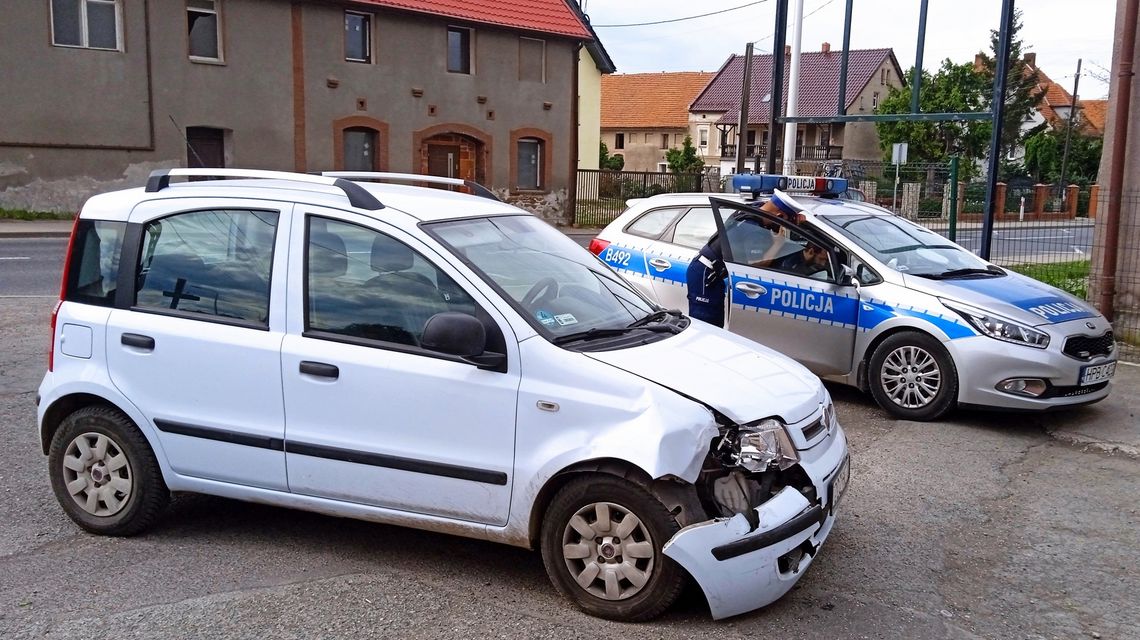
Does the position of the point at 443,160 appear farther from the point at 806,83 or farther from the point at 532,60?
the point at 806,83

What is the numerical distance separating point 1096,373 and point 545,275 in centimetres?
477

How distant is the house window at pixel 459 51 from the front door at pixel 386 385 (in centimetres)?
2611

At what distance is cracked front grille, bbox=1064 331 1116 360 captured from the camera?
23.4 ft

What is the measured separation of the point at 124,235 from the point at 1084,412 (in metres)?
7.00

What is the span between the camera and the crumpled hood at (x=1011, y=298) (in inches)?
282

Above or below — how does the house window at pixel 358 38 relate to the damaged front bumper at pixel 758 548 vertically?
above

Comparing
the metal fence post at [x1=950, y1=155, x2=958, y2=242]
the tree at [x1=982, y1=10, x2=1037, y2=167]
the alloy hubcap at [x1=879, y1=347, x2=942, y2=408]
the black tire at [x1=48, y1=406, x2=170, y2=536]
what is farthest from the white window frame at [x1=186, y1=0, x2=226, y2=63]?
the tree at [x1=982, y1=10, x2=1037, y2=167]

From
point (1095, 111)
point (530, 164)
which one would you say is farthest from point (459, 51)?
point (1095, 111)

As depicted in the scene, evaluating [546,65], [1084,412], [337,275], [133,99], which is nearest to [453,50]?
[546,65]

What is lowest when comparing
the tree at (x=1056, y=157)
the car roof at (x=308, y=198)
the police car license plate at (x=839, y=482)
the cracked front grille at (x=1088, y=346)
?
the police car license plate at (x=839, y=482)

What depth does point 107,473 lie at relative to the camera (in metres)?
4.81

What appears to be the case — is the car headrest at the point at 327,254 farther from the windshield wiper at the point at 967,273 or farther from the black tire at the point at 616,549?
the windshield wiper at the point at 967,273

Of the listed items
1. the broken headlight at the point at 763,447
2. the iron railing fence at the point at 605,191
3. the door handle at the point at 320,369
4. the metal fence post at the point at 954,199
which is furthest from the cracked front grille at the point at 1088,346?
the iron railing fence at the point at 605,191

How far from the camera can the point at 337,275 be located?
14.7ft
